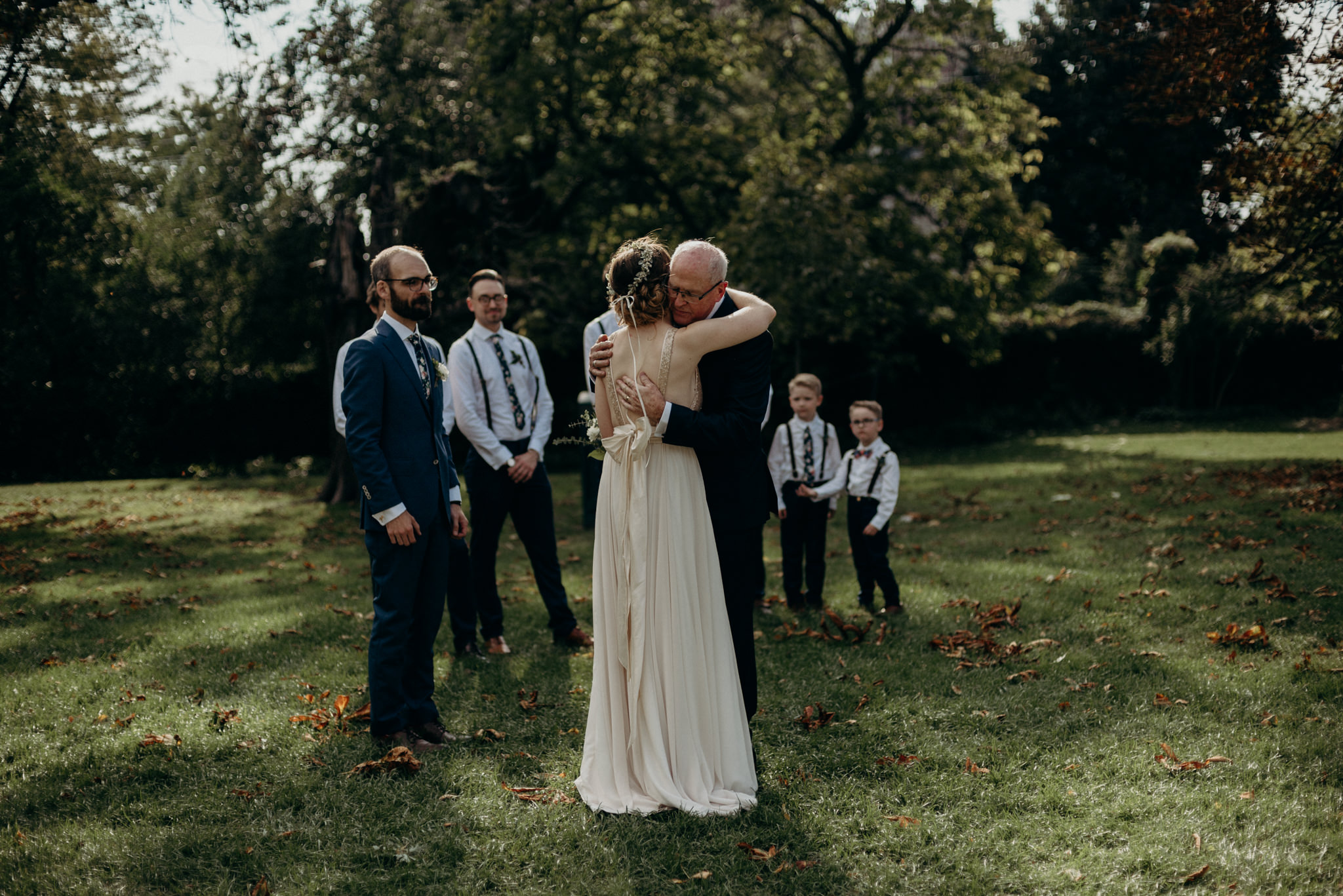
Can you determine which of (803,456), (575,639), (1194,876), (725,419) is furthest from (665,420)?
(803,456)

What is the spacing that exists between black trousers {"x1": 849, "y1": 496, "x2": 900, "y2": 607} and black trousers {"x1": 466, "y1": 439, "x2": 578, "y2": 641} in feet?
7.27

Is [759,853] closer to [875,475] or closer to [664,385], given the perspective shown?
[664,385]

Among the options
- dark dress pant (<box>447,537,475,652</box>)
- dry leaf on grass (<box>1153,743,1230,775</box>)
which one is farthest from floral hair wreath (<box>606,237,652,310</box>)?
dry leaf on grass (<box>1153,743,1230,775</box>)

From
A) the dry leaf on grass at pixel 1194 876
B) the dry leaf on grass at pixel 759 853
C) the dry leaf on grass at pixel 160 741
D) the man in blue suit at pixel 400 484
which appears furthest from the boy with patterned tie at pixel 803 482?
the dry leaf on grass at pixel 160 741

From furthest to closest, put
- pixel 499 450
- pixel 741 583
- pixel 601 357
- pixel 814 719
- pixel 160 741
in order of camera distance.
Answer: pixel 499 450 < pixel 814 719 < pixel 160 741 < pixel 741 583 < pixel 601 357

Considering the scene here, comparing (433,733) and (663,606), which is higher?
(663,606)

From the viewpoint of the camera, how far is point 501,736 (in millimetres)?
4602

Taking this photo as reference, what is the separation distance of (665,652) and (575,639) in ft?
8.51

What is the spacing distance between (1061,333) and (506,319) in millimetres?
15130

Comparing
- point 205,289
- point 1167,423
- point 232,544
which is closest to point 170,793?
point 232,544

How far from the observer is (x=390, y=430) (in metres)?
4.39

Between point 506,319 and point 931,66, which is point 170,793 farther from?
point 931,66

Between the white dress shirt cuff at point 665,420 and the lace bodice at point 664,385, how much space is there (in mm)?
42

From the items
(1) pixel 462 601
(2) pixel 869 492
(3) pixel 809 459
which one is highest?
(3) pixel 809 459
